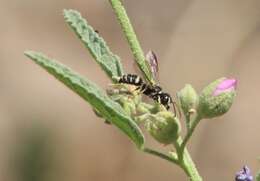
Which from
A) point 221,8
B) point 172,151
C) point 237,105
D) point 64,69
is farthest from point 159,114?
point 221,8

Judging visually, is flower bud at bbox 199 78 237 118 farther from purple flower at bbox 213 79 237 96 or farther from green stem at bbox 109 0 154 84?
green stem at bbox 109 0 154 84

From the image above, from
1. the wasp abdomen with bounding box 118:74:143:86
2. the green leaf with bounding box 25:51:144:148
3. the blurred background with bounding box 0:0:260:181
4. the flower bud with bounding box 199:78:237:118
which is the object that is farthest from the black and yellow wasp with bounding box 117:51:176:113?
the blurred background with bounding box 0:0:260:181

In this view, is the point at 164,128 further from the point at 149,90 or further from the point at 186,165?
the point at 149,90

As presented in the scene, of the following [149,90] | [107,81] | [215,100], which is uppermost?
[107,81]

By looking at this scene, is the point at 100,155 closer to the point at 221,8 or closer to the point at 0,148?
the point at 0,148

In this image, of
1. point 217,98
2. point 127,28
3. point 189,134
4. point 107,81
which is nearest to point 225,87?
point 217,98
